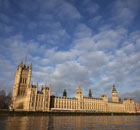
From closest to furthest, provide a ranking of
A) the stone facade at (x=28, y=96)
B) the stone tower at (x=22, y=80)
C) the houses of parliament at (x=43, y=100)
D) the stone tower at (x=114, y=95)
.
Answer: the stone facade at (x=28, y=96) → the houses of parliament at (x=43, y=100) → the stone tower at (x=22, y=80) → the stone tower at (x=114, y=95)

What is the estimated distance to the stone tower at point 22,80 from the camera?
4641 inches

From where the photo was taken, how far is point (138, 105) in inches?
7485

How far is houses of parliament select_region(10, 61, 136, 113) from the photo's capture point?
91.6 meters

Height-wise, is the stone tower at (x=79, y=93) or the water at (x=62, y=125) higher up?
the stone tower at (x=79, y=93)

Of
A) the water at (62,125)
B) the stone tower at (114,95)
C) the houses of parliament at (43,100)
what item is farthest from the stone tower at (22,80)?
the stone tower at (114,95)

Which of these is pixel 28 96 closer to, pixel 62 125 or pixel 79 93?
pixel 79 93

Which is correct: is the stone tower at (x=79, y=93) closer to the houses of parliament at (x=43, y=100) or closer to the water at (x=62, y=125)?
the houses of parliament at (x=43, y=100)

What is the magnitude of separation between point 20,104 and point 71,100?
4130 cm

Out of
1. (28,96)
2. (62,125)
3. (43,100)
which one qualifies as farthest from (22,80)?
(62,125)

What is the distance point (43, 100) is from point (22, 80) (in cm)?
3804

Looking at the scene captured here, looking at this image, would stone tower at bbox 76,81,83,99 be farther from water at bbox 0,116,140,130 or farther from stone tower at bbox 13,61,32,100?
water at bbox 0,116,140,130

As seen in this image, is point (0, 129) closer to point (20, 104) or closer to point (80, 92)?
point (20, 104)

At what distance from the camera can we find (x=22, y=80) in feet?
403

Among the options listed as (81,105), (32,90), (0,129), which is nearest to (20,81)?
(32,90)
